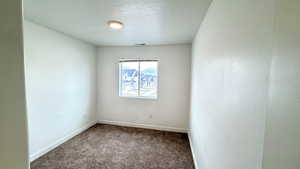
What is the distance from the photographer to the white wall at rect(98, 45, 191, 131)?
11.2 ft

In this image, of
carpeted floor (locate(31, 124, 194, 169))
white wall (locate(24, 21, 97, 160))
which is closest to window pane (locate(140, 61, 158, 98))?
carpeted floor (locate(31, 124, 194, 169))

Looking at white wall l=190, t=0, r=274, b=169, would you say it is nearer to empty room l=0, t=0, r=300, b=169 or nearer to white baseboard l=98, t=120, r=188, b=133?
empty room l=0, t=0, r=300, b=169

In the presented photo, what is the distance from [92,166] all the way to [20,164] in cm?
179

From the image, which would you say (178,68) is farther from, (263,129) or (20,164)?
(20,164)

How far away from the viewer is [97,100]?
398cm

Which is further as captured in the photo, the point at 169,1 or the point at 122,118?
the point at 122,118

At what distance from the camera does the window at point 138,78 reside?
12.0 ft

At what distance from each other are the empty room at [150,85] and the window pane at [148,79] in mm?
30

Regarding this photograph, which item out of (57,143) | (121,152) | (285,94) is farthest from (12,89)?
(57,143)

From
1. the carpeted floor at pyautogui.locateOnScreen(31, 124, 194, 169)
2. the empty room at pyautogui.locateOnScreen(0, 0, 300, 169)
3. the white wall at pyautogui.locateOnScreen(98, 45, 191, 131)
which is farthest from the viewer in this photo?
the white wall at pyautogui.locateOnScreen(98, 45, 191, 131)

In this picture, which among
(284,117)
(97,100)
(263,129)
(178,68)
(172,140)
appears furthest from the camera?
(97,100)

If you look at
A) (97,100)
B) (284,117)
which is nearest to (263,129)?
(284,117)

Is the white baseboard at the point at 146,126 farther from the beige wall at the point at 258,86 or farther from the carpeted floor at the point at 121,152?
the beige wall at the point at 258,86

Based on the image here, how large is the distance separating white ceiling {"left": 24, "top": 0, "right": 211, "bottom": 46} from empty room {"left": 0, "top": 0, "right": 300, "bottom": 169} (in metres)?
0.02
